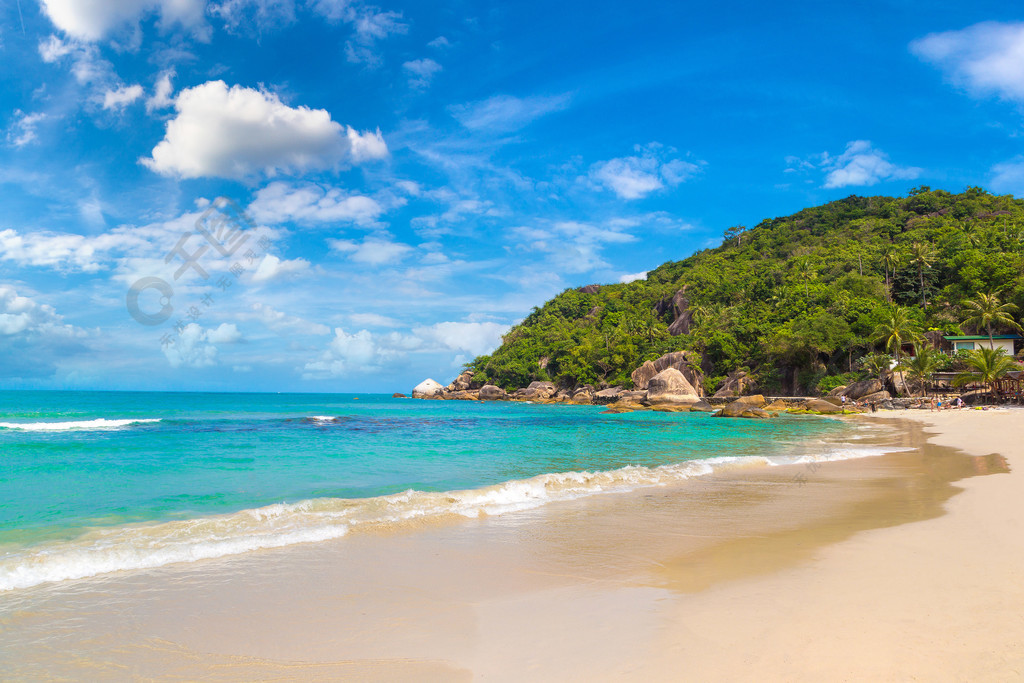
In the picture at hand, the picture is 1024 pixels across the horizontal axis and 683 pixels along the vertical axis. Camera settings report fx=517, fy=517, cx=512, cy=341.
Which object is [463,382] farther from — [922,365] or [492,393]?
[922,365]

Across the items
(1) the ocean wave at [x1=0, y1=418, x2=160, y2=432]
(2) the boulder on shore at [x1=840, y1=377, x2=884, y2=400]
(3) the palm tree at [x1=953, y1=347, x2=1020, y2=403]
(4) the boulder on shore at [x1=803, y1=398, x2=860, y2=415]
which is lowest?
(4) the boulder on shore at [x1=803, y1=398, x2=860, y2=415]

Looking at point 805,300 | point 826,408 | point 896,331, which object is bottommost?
point 826,408

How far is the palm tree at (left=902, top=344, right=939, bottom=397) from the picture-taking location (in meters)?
41.5

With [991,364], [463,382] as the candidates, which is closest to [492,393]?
[463,382]

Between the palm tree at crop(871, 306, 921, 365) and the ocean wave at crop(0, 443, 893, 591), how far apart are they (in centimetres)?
4362

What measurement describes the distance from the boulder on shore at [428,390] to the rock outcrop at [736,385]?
54979mm

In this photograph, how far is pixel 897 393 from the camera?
4422cm

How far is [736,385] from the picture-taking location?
195 feet

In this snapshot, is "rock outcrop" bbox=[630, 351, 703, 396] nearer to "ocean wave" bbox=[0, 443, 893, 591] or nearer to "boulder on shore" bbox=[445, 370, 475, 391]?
"boulder on shore" bbox=[445, 370, 475, 391]

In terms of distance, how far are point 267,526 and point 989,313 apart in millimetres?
56072

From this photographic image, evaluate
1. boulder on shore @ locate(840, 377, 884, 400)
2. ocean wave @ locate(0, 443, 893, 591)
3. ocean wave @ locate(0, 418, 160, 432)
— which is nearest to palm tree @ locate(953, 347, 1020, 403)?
boulder on shore @ locate(840, 377, 884, 400)

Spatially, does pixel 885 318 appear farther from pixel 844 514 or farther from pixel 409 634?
pixel 409 634

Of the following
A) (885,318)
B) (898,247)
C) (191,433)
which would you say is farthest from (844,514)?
(898,247)

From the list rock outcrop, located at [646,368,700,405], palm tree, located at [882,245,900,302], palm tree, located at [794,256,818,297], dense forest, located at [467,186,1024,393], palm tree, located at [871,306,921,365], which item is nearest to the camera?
palm tree, located at [871,306,921,365]
